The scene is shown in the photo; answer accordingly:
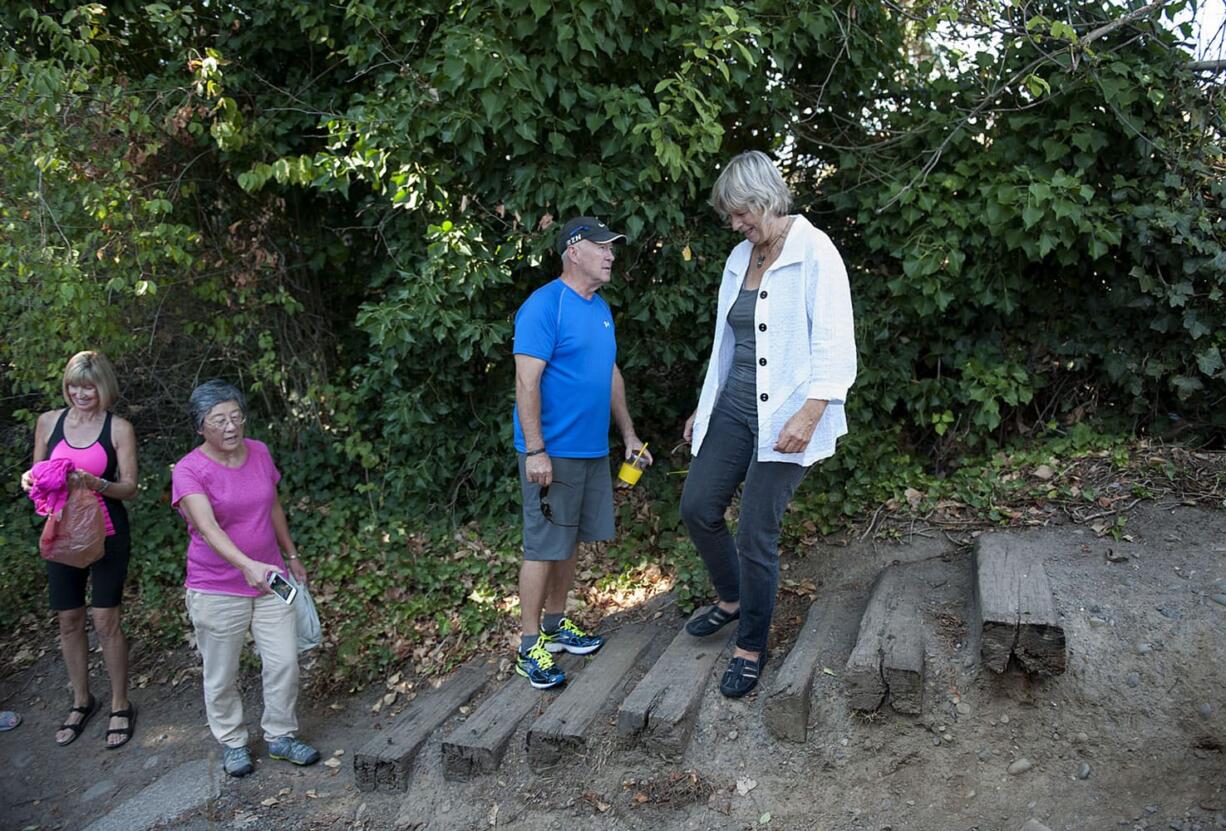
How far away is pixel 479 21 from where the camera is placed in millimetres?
4773

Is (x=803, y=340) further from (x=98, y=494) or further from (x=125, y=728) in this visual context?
(x=125, y=728)

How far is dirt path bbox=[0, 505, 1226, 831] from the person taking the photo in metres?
3.33

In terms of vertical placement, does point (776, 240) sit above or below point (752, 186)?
below

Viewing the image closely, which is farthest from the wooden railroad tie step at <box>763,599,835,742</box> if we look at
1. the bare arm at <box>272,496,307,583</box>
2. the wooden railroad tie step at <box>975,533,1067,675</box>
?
the bare arm at <box>272,496,307,583</box>

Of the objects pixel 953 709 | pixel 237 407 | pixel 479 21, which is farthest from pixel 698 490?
pixel 479 21

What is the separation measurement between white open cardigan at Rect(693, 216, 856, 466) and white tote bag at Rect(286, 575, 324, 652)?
96.5 inches

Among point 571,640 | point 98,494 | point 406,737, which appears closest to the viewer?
point 406,737

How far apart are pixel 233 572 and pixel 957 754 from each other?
129 inches

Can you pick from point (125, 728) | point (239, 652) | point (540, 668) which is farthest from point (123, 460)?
point (540, 668)

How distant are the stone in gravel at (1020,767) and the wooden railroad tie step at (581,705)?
1625 mm

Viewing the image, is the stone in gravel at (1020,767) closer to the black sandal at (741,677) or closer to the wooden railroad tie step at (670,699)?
the black sandal at (741,677)

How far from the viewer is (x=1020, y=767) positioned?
3408mm

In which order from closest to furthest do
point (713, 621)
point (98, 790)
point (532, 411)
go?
point (532, 411) < point (713, 621) < point (98, 790)

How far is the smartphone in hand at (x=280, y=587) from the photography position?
4.24 m
